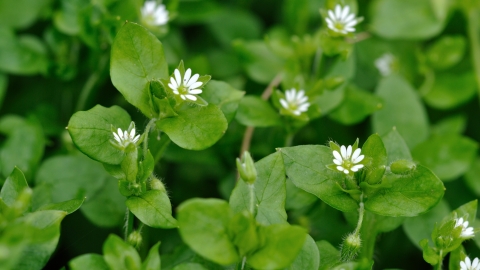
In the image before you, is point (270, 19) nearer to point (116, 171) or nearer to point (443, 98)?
point (443, 98)

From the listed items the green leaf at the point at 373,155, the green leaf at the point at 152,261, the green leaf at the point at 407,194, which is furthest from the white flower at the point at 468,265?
the green leaf at the point at 152,261

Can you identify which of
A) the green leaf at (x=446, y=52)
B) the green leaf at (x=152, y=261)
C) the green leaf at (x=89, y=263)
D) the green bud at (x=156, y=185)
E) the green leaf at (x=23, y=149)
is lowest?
the green leaf at (x=23, y=149)

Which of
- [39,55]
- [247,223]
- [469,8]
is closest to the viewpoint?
[247,223]

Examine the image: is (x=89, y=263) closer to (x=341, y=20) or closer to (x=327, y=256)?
(x=327, y=256)

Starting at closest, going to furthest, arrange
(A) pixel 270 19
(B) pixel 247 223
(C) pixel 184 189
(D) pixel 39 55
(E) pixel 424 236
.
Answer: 1. (B) pixel 247 223
2. (E) pixel 424 236
3. (D) pixel 39 55
4. (C) pixel 184 189
5. (A) pixel 270 19

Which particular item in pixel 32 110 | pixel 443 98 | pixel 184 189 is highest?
pixel 443 98

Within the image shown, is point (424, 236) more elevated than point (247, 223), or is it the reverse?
point (247, 223)

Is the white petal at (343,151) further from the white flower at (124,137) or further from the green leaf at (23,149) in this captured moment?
the green leaf at (23,149)

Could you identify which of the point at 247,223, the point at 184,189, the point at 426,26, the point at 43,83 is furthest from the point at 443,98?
the point at 43,83
